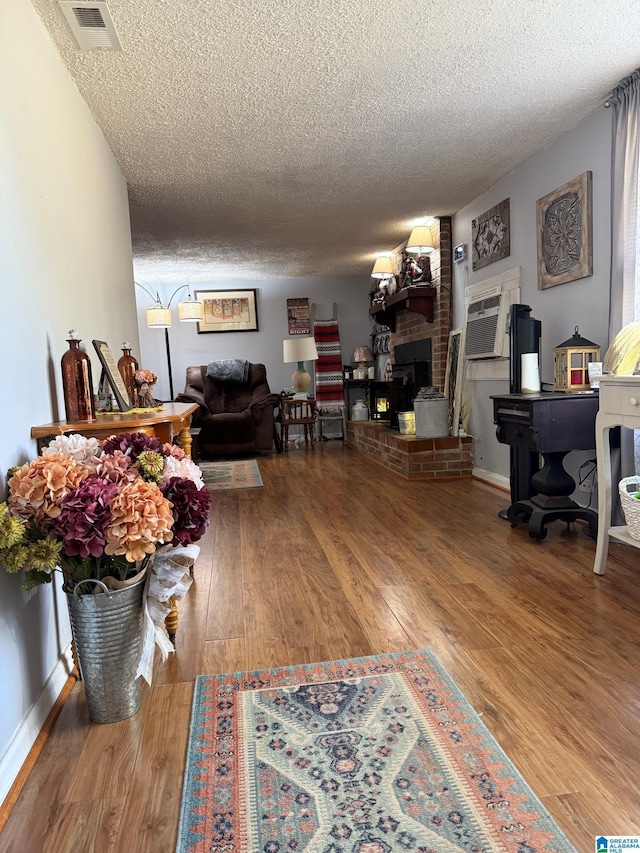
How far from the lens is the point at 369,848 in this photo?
1.10 metres

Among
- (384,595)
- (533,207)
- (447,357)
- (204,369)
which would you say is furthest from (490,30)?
(204,369)

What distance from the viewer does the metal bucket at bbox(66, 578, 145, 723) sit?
1.50 meters

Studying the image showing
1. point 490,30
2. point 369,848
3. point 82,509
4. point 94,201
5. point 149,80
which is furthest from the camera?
point 94,201

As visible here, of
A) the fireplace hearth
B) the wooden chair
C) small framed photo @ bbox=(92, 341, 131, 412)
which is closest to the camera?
small framed photo @ bbox=(92, 341, 131, 412)

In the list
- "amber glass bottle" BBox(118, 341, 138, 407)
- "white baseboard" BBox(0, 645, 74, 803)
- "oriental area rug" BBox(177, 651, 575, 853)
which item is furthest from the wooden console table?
"oriental area rug" BBox(177, 651, 575, 853)

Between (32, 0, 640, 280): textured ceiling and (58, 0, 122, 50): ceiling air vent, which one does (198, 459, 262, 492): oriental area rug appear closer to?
(32, 0, 640, 280): textured ceiling

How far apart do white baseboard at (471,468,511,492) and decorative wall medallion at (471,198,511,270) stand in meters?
1.70

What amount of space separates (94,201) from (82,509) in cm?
200

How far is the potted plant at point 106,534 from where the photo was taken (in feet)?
4.55

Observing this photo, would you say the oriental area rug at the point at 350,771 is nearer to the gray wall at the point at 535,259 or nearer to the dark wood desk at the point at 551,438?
the dark wood desk at the point at 551,438

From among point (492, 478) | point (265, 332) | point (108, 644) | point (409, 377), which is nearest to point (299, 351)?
point (265, 332)

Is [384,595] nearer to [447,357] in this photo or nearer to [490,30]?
[490,30]

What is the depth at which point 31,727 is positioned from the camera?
4.81 feet

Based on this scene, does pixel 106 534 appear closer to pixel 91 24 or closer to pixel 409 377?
pixel 91 24
